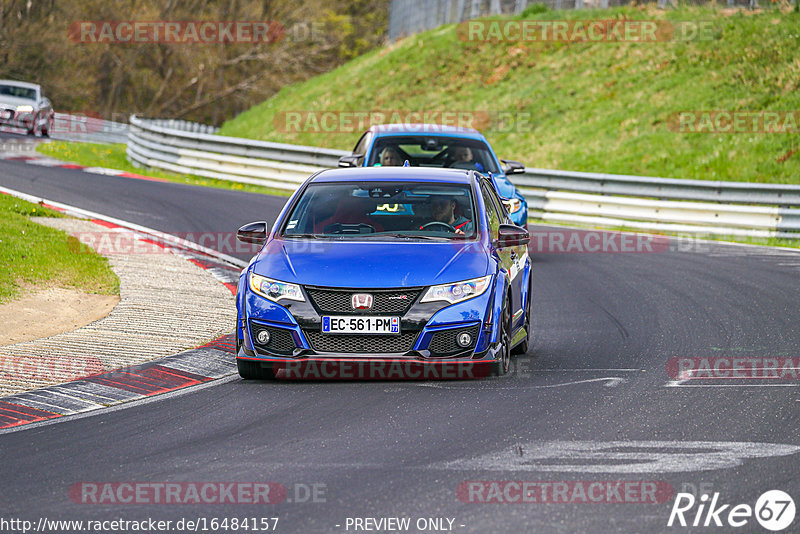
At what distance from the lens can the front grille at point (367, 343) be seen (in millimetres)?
8383

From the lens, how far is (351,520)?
5387 mm

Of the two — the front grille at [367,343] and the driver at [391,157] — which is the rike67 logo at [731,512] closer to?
the front grille at [367,343]

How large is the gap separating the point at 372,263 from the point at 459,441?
206 centimetres

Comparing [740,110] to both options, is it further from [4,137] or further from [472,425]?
[472,425]

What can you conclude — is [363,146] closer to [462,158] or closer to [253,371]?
[462,158]

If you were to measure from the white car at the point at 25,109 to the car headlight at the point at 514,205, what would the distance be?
23.4 m

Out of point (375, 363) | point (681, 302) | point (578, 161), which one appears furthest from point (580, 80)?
point (375, 363)

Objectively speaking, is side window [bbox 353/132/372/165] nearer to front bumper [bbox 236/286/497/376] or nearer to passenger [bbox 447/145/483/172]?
passenger [bbox 447/145/483/172]

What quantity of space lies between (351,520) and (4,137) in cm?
3093

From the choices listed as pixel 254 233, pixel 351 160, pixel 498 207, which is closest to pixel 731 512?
pixel 254 233

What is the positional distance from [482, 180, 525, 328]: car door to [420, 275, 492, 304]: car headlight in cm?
67

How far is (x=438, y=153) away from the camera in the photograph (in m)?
16.2

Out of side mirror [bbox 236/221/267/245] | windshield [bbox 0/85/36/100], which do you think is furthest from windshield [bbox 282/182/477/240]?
windshield [bbox 0/85/36/100]

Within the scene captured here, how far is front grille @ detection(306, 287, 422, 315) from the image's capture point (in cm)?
840
